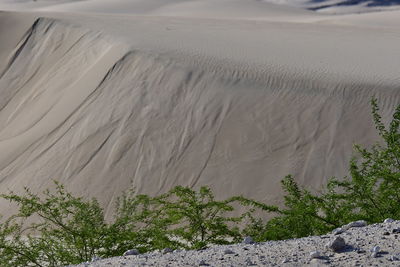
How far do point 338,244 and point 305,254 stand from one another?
20 centimetres

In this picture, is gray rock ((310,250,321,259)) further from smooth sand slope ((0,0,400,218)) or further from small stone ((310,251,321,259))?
smooth sand slope ((0,0,400,218))

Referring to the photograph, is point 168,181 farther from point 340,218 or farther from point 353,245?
point 353,245

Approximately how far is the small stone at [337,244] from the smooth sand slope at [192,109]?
287 inches

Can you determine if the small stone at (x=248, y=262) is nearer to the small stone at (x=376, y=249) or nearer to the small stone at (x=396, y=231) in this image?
the small stone at (x=376, y=249)

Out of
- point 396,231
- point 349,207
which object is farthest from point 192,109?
point 396,231

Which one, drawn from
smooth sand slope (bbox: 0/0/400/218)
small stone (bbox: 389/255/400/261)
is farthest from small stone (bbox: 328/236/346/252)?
smooth sand slope (bbox: 0/0/400/218)

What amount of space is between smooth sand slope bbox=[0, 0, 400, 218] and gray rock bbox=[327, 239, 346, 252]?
7.29m

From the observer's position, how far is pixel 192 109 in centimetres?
1398

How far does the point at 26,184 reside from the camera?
13523mm

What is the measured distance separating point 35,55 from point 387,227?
14.1 meters

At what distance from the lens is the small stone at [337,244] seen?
15.6ft

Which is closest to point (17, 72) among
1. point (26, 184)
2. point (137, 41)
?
point (137, 41)

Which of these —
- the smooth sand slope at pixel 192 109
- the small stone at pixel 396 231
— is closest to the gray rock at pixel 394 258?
the small stone at pixel 396 231

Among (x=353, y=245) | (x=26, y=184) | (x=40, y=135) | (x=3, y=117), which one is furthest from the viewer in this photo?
(x=3, y=117)
